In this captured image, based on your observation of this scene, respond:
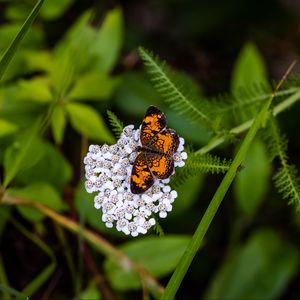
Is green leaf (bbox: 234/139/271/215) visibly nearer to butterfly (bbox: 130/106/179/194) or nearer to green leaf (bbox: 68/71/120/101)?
green leaf (bbox: 68/71/120/101)

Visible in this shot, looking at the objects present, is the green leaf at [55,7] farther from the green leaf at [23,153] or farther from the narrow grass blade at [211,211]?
the narrow grass blade at [211,211]

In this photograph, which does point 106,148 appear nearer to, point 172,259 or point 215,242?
point 172,259

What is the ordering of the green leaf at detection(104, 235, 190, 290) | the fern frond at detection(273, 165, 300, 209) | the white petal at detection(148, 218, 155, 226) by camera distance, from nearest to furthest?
1. the white petal at detection(148, 218, 155, 226)
2. the fern frond at detection(273, 165, 300, 209)
3. the green leaf at detection(104, 235, 190, 290)

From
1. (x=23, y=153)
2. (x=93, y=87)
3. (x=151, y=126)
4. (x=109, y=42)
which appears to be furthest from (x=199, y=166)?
(x=109, y=42)

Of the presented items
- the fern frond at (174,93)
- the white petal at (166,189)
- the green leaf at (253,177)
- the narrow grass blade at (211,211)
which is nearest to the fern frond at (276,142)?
the fern frond at (174,93)

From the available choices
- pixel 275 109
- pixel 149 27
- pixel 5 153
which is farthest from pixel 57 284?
pixel 149 27

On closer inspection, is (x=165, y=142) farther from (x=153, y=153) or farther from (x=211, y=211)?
(x=211, y=211)

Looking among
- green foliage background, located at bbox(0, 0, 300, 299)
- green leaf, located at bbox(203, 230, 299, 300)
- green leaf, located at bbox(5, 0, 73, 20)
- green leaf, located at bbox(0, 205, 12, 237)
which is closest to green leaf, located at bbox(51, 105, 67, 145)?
green foliage background, located at bbox(0, 0, 300, 299)
